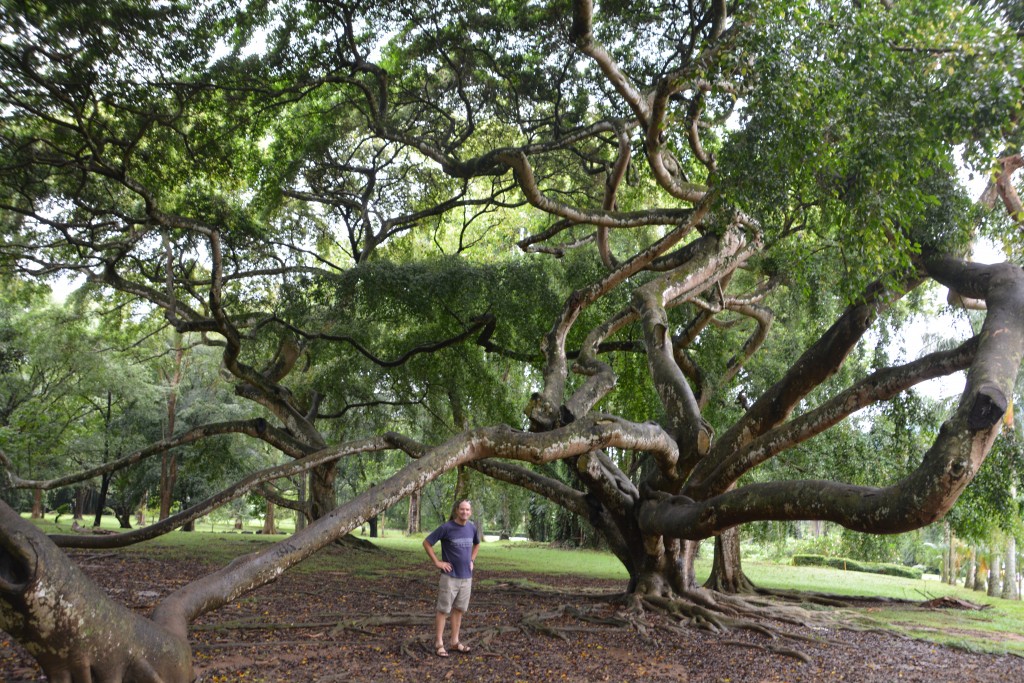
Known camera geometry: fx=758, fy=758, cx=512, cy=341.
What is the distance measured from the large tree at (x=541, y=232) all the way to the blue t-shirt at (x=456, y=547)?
87 cm

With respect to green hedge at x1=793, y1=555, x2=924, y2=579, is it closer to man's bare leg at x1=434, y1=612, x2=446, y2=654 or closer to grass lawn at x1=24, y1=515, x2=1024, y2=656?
grass lawn at x1=24, y1=515, x2=1024, y2=656

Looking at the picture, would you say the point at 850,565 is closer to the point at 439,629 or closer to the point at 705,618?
the point at 705,618

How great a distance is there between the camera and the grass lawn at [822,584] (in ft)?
32.4

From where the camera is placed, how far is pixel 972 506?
9.59 m

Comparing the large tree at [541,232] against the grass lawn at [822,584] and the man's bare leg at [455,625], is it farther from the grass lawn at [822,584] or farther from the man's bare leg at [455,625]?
the grass lawn at [822,584]

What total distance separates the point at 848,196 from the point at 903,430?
15.8ft

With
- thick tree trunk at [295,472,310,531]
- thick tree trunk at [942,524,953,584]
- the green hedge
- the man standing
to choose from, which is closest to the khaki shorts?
the man standing

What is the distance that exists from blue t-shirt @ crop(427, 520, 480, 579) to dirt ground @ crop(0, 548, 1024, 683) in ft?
2.51

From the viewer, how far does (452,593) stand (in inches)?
278

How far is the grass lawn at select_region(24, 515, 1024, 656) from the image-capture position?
32.4 feet

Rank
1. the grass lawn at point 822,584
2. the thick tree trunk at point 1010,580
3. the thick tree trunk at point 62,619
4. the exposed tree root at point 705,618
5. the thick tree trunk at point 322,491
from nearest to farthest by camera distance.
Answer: the thick tree trunk at point 62,619
the exposed tree root at point 705,618
the grass lawn at point 822,584
the thick tree trunk at point 322,491
the thick tree trunk at point 1010,580

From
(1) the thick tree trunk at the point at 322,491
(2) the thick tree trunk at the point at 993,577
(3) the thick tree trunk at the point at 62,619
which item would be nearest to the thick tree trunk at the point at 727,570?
(1) the thick tree trunk at the point at 322,491

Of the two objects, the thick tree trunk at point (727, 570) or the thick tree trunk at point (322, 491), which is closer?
the thick tree trunk at point (727, 570)

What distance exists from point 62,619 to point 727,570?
10787mm
